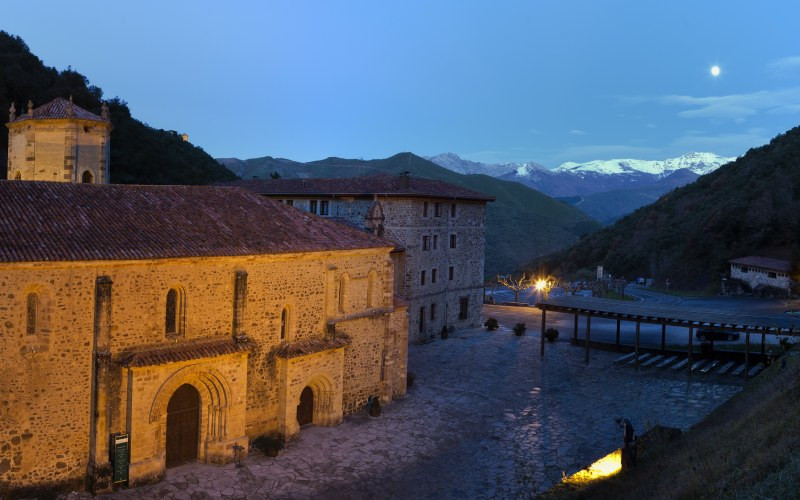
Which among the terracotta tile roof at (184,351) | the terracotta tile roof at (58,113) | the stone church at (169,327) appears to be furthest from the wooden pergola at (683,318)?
the terracotta tile roof at (58,113)

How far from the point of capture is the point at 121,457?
666 inches

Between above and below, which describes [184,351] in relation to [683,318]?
below

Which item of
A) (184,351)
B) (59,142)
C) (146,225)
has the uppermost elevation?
(59,142)

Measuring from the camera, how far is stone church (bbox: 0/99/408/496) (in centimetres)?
1597

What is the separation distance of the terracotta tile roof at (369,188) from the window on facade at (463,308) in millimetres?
7065

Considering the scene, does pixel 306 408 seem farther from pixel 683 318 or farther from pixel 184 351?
pixel 683 318

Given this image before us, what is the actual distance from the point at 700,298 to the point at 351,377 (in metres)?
34.0

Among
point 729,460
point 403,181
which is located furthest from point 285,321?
point 403,181

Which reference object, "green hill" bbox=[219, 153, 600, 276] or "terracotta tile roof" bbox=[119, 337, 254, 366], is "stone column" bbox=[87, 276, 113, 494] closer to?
"terracotta tile roof" bbox=[119, 337, 254, 366]

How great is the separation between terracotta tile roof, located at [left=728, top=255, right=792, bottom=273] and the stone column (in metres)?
45.4

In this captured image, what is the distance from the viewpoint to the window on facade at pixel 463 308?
44.0m

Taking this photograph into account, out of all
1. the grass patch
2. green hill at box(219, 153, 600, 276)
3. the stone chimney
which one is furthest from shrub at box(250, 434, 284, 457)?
green hill at box(219, 153, 600, 276)

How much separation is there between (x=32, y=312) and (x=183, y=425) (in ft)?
18.0

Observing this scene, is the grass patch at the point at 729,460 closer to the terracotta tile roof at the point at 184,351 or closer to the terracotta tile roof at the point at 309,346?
the terracotta tile roof at the point at 309,346
